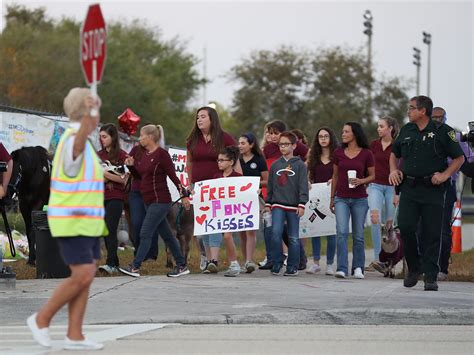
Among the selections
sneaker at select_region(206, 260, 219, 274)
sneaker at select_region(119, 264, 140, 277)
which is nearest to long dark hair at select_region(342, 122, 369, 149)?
sneaker at select_region(206, 260, 219, 274)

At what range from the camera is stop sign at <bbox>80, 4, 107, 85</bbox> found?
9656 mm

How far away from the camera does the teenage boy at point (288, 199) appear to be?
1619 cm

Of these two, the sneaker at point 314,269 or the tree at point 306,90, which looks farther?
the tree at point 306,90

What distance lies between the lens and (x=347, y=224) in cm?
1622

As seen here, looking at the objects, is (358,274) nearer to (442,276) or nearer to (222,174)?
(442,276)

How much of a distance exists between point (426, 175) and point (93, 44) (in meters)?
5.51

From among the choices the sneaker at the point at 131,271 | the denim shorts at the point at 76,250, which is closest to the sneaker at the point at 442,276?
the sneaker at the point at 131,271

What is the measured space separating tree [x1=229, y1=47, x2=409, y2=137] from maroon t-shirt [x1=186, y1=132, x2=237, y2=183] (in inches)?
1998

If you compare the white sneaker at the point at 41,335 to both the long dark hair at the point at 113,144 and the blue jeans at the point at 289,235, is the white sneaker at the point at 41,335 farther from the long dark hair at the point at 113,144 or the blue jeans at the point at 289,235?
the long dark hair at the point at 113,144

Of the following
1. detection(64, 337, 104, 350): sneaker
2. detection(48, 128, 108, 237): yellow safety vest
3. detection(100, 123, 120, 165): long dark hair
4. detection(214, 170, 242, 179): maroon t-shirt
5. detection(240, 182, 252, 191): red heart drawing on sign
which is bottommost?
detection(64, 337, 104, 350): sneaker

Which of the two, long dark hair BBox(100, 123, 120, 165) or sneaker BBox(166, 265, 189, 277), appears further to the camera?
long dark hair BBox(100, 123, 120, 165)

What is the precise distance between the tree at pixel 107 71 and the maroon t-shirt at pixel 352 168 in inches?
1860

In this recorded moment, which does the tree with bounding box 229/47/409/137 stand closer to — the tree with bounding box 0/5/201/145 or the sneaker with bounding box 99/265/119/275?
the tree with bounding box 0/5/201/145

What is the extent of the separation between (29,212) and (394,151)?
555 centimetres
